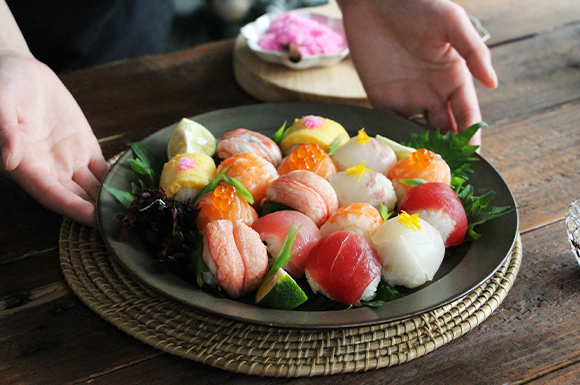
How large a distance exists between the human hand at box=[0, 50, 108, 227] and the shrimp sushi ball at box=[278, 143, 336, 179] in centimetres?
51

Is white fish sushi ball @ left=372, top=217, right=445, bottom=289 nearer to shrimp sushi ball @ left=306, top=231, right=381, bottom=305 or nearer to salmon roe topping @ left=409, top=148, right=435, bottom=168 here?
shrimp sushi ball @ left=306, top=231, right=381, bottom=305

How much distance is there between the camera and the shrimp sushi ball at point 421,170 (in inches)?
50.4

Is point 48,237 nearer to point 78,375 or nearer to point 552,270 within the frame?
point 78,375

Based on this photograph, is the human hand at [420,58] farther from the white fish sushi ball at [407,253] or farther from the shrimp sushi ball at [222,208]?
the shrimp sushi ball at [222,208]

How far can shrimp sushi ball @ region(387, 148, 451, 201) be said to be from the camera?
4.20 ft

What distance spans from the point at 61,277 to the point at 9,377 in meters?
0.29

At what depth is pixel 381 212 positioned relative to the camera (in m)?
1.22

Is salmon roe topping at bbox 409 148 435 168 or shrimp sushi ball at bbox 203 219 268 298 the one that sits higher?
salmon roe topping at bbox 409 148 435 168

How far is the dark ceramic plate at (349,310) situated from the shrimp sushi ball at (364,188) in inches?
8.6

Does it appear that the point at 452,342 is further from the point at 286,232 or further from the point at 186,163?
the point at 186,163

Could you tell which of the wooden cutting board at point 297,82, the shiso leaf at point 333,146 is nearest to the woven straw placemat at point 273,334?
the shiso leaf at point 333,146

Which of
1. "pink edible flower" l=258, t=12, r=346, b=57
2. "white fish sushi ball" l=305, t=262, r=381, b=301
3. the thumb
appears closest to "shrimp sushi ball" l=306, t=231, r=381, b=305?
"white fish sushi ball" l=305, t=262, r=381, b=301

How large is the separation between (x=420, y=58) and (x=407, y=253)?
0.97 metres

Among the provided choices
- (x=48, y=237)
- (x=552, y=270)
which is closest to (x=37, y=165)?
(x=48, y=237)
